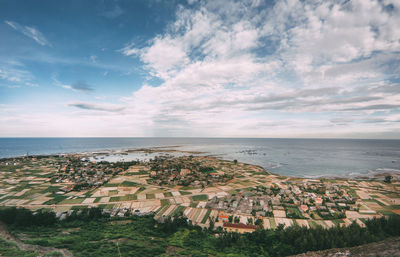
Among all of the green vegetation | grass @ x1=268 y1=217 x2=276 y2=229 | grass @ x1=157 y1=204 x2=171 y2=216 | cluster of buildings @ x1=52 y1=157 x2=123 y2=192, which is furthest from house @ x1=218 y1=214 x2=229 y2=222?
cluster of buildings @ x1=52 y1=157 x2=123 y2=192

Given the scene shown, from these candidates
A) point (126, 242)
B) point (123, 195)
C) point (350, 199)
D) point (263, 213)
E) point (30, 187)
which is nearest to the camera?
point (126, 242)

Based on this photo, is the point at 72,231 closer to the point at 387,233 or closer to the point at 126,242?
the point at 126,242

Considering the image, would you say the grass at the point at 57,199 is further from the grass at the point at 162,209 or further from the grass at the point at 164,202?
the grass at the point at 162,209

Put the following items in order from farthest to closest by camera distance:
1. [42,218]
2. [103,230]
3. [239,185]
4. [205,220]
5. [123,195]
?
[239,185] → [123,195] → [205,220] → [42,218] → [103,230]

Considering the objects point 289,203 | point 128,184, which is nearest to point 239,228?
point 289,203

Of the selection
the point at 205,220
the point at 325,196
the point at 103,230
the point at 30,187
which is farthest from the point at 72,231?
the point at 325,196
